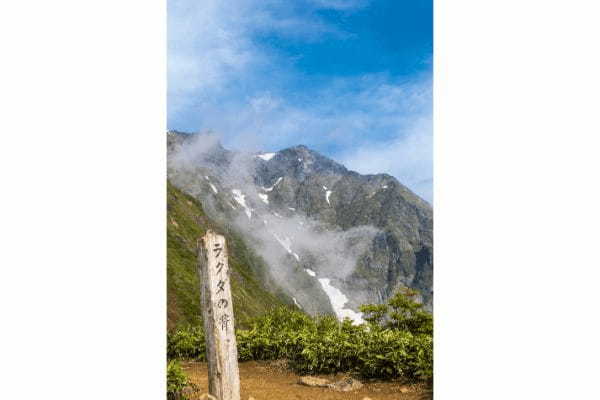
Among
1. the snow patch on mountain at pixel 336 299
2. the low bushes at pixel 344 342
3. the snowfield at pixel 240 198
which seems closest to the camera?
the low bushes at pixel 344 342

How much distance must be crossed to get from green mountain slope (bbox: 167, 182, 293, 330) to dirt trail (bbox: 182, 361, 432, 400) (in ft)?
6.62

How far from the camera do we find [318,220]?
18.5 m

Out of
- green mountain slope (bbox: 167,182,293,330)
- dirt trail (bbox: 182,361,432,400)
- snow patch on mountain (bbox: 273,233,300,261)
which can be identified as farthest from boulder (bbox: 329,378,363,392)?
snow patch on mountain (bbox: 273,233,300,261)

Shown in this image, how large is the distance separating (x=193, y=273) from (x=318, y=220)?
7850mm

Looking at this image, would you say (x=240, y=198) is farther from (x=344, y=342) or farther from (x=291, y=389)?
(x=291, y=389)

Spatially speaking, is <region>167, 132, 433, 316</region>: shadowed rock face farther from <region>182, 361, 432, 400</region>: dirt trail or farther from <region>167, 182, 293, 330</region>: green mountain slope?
<region>182, 361, 432, 400</region>: dirt trail

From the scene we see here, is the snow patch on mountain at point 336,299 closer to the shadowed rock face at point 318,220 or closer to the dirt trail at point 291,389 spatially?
the shadowed rock face at point 318,220

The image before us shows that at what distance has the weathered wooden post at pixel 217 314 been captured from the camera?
3.94 metres

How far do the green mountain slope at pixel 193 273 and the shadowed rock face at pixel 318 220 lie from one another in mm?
741

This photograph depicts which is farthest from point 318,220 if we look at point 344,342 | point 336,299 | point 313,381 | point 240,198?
point 313,381

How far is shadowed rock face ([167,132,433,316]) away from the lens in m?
13.3

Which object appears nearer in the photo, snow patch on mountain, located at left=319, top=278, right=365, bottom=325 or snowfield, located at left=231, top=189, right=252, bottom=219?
snowfield, located at left=231, top=189, right=252, bottom=219

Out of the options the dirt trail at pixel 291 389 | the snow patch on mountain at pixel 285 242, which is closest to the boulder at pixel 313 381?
the dirt trail at pixel 291 389
